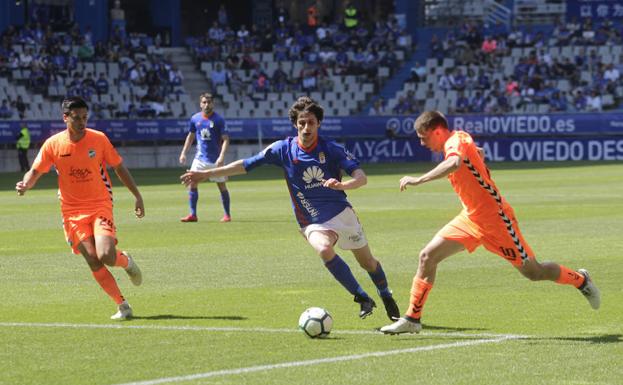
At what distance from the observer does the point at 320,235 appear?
1102 cm

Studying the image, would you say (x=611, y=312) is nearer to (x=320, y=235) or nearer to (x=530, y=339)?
(x=530, y=339)

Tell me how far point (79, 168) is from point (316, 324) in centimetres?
300

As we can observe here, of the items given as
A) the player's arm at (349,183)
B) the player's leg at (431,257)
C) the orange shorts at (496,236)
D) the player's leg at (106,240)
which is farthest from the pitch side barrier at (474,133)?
the orange shorts at (496,236)

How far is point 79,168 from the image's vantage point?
1173 cm

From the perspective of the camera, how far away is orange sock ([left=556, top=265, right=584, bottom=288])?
10680 millimetres

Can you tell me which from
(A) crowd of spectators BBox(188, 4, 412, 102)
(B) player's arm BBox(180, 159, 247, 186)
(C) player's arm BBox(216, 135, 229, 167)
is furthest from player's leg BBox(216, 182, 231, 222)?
(A) crowd of spectators BBox(188, 4, 412, 102)

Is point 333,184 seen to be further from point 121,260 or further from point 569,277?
point 121,260

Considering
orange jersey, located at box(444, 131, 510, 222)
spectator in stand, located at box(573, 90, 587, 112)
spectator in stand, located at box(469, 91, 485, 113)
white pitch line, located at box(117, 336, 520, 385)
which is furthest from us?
spectator in stand, located at box(469, 91, 485, 113)

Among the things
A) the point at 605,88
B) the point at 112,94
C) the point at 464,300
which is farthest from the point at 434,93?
the point at 464,300

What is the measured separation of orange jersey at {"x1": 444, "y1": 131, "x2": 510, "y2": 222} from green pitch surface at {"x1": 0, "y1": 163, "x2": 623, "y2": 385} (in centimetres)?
99

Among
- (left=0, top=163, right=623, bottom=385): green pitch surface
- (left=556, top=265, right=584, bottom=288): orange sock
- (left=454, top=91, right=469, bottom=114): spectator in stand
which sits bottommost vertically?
(left=454, top=91, right=469, bottom=114): spectator in stand

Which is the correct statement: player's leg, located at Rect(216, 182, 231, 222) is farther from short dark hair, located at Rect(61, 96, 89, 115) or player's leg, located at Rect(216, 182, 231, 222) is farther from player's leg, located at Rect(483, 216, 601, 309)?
player's leg, located at Rect(483, 216, 601, 309)

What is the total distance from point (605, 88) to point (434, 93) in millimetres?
6895

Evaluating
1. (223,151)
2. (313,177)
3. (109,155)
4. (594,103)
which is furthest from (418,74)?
(313,177)
